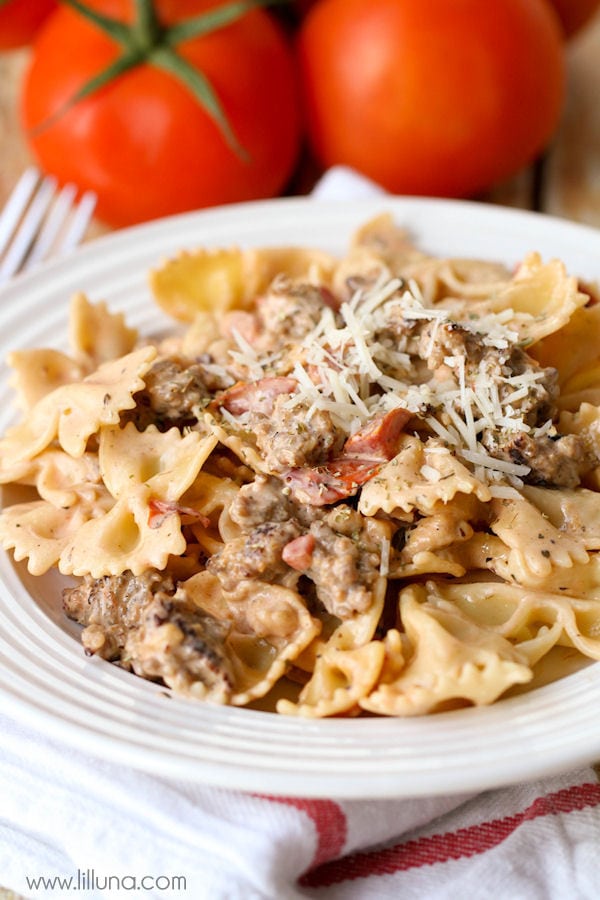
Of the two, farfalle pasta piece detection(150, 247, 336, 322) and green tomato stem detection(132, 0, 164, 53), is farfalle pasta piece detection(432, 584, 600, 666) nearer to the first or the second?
farfalle pasta piece detection(150, 247, 336, 322)

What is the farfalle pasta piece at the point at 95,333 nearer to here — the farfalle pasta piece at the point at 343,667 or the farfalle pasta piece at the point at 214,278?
the farfalle pasta piece at the point at 214,278

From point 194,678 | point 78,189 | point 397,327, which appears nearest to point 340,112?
point 78,189

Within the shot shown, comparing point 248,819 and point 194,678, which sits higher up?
point 194,678

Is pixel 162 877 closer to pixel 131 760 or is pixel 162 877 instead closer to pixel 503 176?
pixel 131 760

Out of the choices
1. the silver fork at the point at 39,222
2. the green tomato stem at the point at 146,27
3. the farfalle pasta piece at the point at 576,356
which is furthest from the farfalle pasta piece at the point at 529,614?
the green tomato stem at the point at 146,27

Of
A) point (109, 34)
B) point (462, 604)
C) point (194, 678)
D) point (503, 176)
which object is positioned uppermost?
point (109, 34)

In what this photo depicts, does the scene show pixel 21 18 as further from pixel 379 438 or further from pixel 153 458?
pixel 379 438

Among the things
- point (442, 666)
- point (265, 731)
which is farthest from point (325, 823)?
point (442, 666)

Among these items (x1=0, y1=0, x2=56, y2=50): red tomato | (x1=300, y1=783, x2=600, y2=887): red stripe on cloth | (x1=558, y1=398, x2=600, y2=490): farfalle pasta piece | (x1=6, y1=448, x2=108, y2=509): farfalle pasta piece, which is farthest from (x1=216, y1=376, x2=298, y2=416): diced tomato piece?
(x1=0, y1=0, x2=56, y2=50): red tomato
